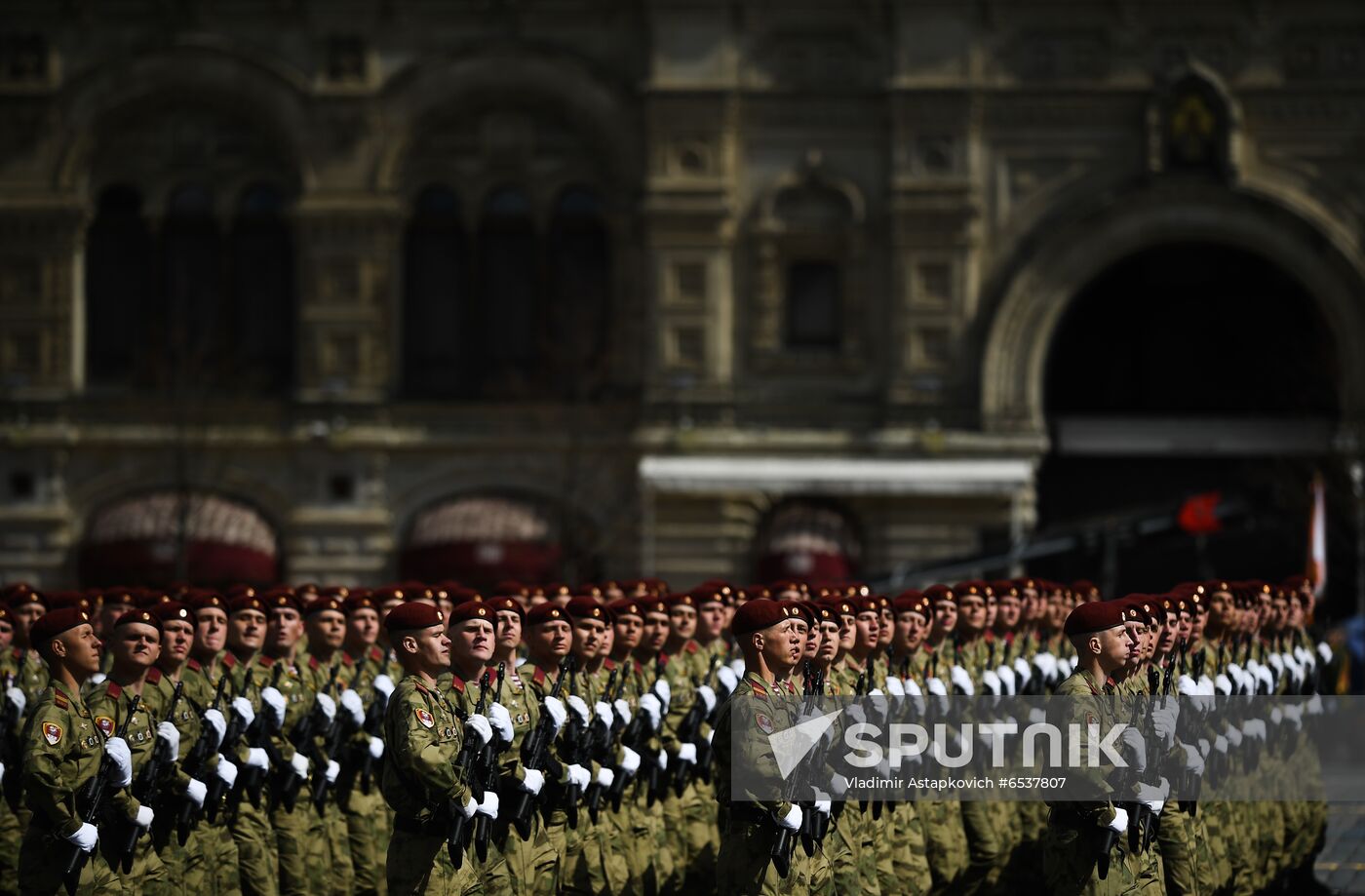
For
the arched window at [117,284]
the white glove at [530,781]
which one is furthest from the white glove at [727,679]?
the arched window at [117,284]

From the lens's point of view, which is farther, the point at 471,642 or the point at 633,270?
the point at 633,270

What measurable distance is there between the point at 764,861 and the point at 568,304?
66.3ft

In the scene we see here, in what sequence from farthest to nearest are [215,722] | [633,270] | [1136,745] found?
[633,270] → [215,722] → [1136,745]

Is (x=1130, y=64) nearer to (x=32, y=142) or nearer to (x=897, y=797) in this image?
(x=32, y=142)

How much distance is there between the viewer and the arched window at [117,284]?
30.6 m

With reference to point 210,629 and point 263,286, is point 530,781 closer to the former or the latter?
point 210,629

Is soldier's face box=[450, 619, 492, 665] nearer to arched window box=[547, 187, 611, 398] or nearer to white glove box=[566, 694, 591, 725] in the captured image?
white glove box=[566, 694, 591, 725]

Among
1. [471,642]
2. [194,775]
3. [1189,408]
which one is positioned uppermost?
[1189,408]

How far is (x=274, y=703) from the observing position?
12531mm

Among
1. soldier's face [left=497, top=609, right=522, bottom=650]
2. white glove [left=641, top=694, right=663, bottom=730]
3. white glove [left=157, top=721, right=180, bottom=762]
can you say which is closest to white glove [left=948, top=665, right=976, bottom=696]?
white glove [left=641, top=694, right=663, bottom=730]

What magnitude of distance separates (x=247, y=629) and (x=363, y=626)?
0.92 m

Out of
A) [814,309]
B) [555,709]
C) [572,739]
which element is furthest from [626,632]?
[814,309]

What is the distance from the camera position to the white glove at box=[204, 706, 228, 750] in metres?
11.8

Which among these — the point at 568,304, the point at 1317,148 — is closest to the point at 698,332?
the point at 568,304
